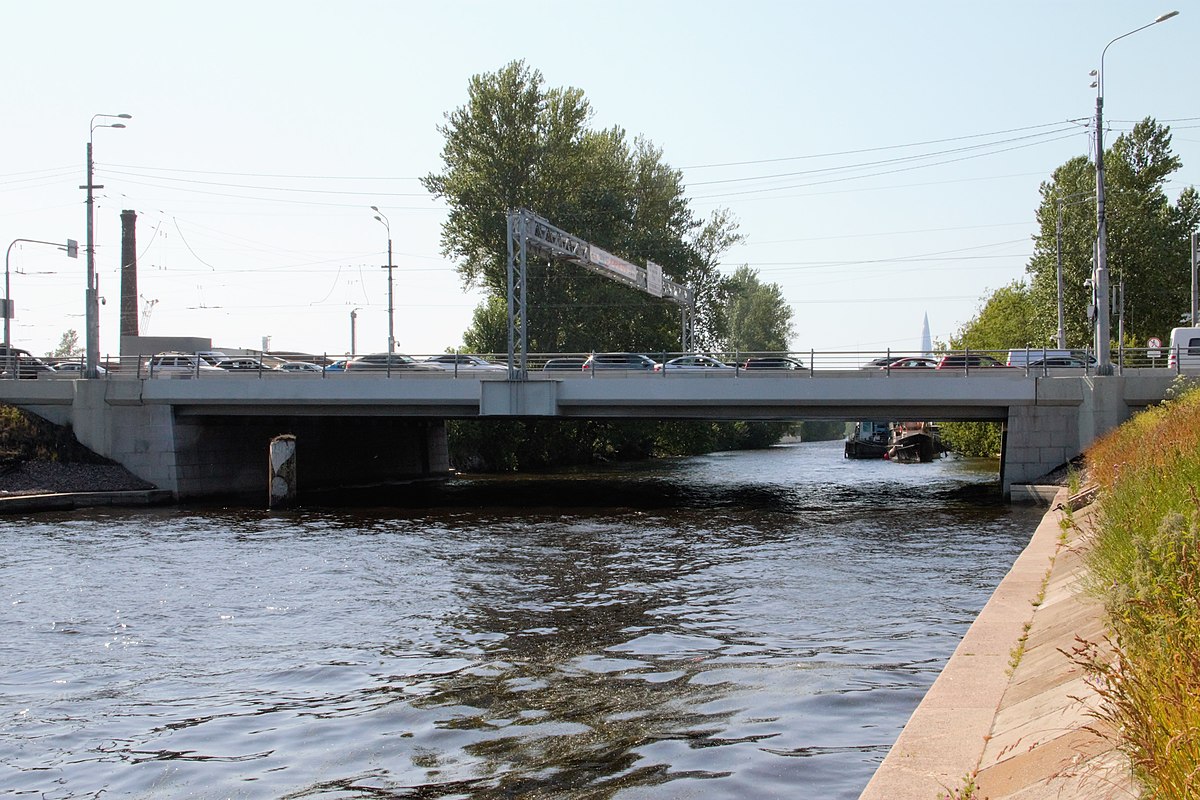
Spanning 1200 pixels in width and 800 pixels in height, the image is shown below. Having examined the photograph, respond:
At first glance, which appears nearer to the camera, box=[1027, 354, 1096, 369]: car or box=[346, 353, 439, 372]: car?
box=[1027, 354, 1096, 369]: car

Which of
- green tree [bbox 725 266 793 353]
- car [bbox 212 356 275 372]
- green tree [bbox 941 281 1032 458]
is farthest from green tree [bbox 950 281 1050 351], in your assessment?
car [bbox 212 356 275 372]

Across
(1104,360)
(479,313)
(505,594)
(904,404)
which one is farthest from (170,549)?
(479,313)

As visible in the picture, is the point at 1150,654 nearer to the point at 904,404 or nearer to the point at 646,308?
the point at 904,404

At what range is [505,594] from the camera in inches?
755

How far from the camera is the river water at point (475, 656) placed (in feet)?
30.8

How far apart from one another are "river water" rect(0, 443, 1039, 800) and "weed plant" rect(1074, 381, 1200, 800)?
2321 millimetres

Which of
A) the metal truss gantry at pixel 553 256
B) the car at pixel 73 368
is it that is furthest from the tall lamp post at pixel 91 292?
the metal truss gantry at pixel 553 256

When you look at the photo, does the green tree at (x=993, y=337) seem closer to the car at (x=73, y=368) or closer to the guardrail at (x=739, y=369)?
the guardrail at (x=739, y=369)

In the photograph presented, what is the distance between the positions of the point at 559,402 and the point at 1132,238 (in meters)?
47.3

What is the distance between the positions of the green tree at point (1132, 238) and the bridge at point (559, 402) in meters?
36.8

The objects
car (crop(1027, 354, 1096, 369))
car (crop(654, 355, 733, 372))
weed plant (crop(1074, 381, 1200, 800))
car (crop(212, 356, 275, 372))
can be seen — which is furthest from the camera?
car (crop(212, 356, 275, 372))

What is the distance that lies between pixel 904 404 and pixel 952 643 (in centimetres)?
2445

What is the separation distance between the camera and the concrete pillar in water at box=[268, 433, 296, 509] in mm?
38750

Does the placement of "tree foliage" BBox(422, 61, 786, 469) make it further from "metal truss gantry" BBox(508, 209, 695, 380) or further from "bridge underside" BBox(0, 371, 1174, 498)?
"bridge underside" BBox(0, 371, 1174, 498)
